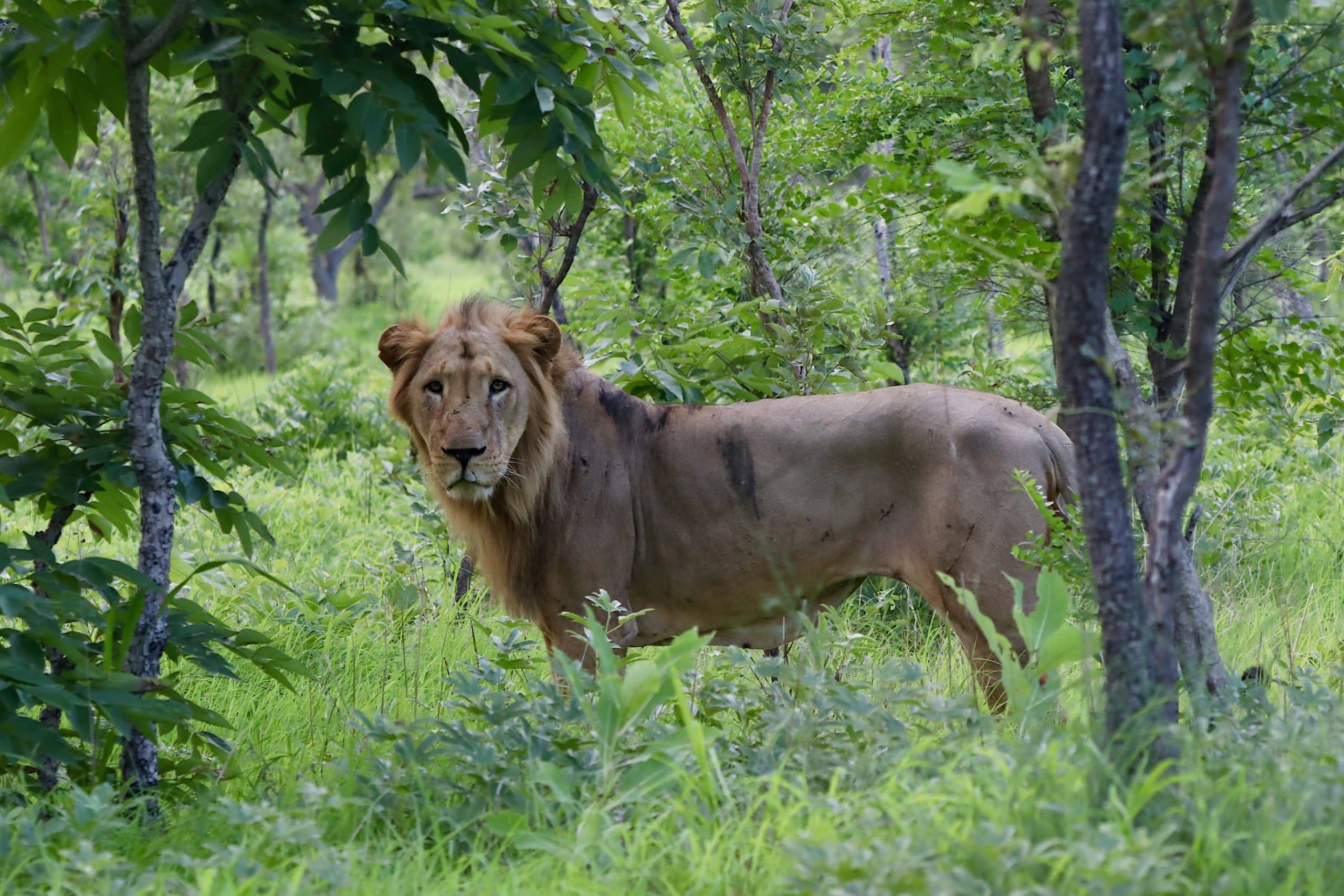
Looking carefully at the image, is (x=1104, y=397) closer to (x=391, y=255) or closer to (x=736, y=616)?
(x=391, y=255)

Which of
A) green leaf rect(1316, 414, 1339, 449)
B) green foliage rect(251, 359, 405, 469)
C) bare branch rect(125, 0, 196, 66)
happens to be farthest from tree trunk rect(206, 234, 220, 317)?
green leaf rect(1316, 414, 1339, 449)

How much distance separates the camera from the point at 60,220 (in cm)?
1394

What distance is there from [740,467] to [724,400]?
103 centimetres

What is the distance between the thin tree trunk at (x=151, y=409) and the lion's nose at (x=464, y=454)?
97 cm

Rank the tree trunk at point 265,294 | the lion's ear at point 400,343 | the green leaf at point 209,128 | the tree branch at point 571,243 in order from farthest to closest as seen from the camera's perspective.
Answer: the tree trunk at point 265,294 < the tree branch at point 571,243 < the lion's ear at point 400,343 < the green leaf at point 209,128

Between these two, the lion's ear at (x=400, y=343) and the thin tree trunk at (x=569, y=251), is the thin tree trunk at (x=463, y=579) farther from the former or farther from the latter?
the lion's ear at (x=400, y=343)

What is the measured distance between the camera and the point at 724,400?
5.36m

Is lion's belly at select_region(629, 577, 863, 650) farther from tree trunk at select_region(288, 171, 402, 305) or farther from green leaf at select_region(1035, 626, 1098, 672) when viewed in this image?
tree trunk at select_region(288, 171, 402, 305)

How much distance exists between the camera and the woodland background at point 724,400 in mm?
2283

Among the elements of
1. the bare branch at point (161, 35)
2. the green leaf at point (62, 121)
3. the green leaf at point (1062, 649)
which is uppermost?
the bare branch at point (161, 35)

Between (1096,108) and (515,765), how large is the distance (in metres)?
1.82

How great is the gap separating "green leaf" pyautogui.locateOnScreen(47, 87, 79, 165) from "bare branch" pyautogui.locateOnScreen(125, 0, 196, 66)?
0.68ft

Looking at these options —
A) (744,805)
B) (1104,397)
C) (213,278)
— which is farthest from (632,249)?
(213,278)

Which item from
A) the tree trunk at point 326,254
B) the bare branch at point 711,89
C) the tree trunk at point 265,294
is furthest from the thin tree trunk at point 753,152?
the tree trunk at point 326,254
